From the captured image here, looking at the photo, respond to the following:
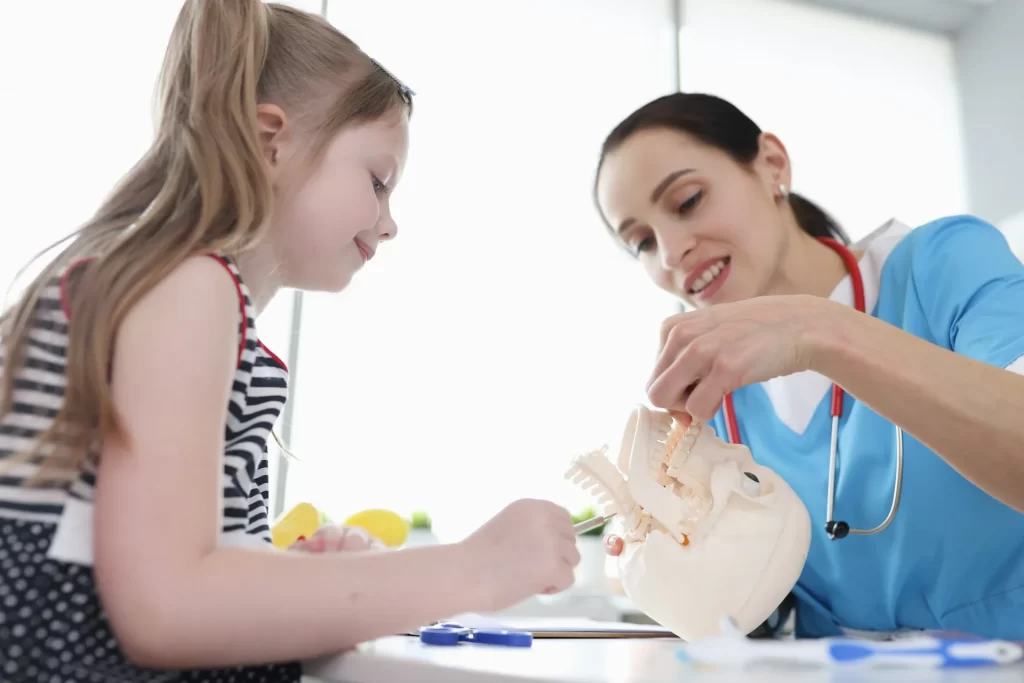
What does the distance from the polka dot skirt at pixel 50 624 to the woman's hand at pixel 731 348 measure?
0.43 metres

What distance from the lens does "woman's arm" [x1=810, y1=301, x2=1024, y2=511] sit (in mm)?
679

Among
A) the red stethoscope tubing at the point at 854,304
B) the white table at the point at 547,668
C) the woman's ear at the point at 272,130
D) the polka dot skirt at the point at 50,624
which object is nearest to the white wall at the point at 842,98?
the red stethoscope tubing at the point at 854,304

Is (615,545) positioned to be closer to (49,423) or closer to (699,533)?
(699,533)

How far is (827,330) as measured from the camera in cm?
70

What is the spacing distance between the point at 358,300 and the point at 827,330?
1474mm

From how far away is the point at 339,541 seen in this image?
776 millimetres

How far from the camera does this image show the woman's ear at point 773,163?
3.94 ft

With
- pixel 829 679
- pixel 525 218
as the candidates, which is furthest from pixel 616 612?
pixel 829 679

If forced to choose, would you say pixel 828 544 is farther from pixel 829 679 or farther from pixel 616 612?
pixel 616 612

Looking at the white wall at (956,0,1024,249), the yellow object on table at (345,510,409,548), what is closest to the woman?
the yellow object on table at (345,510,409,548)

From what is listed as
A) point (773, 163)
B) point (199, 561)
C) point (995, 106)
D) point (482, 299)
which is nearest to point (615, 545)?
point (199, 561)

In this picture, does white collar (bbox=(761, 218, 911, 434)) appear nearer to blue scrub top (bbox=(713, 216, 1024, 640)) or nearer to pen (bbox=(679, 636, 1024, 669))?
blue scrub top (bbox=(713, 216, 1024, 640))

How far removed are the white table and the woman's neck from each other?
64 centimetres

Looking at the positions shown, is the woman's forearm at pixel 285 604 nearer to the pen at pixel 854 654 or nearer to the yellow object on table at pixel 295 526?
the pen at pixel 854 654
